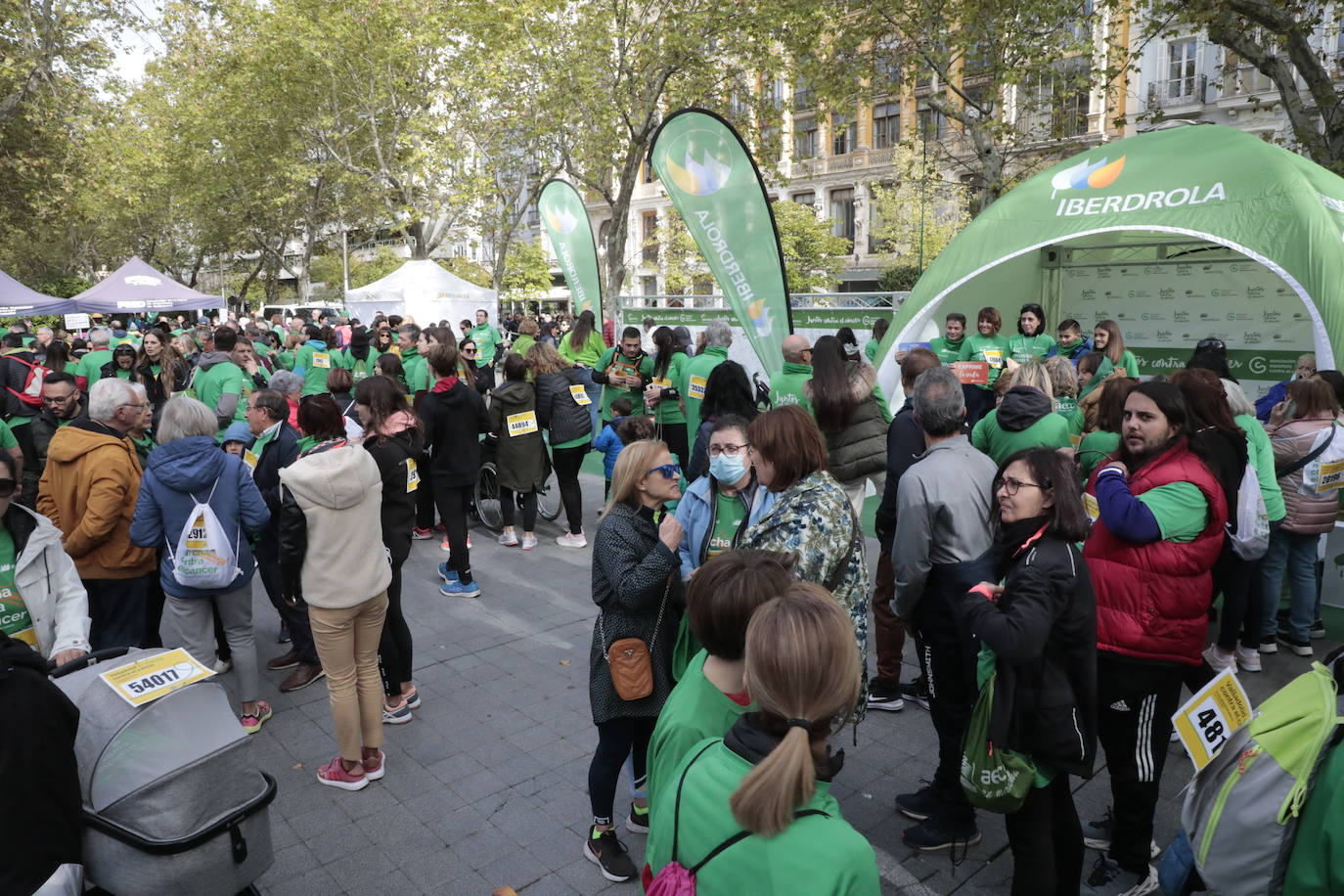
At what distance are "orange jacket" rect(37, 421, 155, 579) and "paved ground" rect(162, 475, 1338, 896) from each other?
1212 millimetres

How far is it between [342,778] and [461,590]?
265cm

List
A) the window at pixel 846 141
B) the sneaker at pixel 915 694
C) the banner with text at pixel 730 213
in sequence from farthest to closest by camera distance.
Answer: the window at pixel 846 141 → the banner with text at pixel 730 213 → the sneaker at pixel 915 694

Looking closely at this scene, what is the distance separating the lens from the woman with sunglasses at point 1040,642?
8.38 feet

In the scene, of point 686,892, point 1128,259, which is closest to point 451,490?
point 686,892

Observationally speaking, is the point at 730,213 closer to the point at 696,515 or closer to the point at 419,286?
the point at 696,515

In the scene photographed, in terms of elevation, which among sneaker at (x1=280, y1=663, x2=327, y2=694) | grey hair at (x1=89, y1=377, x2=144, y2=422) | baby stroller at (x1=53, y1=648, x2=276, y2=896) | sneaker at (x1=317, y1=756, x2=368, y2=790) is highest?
grey hair at (x1=89, y1=377, x2=144, y2=422)

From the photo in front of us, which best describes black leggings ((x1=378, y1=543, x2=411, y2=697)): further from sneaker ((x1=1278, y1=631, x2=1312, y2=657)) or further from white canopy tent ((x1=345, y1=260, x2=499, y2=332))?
white canopy tent ((x1=345, y1=260, x2=499, y2=332))

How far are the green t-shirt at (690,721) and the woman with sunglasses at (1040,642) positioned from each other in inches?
38.3

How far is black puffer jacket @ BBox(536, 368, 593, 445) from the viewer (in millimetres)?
7371

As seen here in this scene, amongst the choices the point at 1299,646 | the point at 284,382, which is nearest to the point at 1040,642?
the point at 1299,646

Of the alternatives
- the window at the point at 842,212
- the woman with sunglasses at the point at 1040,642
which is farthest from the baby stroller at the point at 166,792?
the window at the point at 842,212

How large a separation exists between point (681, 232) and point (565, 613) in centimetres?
3095

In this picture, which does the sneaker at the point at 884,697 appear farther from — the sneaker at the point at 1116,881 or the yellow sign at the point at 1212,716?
the yellow sign at the point at 1212,716

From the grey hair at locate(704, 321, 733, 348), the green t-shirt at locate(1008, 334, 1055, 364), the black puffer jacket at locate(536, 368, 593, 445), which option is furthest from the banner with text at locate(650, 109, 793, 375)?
the black puffer jacket at locate(536, 368, 593, 445)
